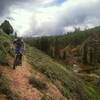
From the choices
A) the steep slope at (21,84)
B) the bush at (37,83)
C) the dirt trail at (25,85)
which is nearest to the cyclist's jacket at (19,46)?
the steep slope at (21,84)

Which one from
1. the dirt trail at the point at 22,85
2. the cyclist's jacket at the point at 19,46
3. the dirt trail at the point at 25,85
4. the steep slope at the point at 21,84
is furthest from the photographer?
the cyclist's jacket at the point at 19,46

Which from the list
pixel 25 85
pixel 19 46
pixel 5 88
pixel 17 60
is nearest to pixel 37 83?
pixel 25 85

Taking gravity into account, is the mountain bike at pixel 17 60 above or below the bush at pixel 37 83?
above

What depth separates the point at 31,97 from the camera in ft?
62.5

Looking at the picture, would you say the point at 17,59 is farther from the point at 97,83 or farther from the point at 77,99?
the point at 97,83

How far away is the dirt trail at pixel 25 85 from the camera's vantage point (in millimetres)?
19047

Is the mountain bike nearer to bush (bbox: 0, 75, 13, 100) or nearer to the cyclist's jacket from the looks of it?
the cyclist's jacket

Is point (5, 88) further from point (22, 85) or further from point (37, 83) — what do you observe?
point (37, 83)

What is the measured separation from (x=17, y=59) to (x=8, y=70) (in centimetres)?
139

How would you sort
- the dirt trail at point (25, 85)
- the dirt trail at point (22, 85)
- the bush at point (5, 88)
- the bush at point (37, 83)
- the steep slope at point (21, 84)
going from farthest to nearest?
the bush at point (37, 83) < the dirt trail at point (25, 85) < the dirt trail at point (22, 85) < the steep slope at point (21, 84) < the bush at point (5, 88)

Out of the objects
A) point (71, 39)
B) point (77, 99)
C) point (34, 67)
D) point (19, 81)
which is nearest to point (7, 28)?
point (34, 67)

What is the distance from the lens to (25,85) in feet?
66.1

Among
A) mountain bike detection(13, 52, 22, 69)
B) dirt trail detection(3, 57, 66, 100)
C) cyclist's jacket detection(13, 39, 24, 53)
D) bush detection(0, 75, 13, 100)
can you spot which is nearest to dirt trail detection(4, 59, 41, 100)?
dirt trail detection(3, 57, 66, 100)

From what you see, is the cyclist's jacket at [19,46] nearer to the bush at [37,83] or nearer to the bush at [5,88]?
the bush at [37,83]
